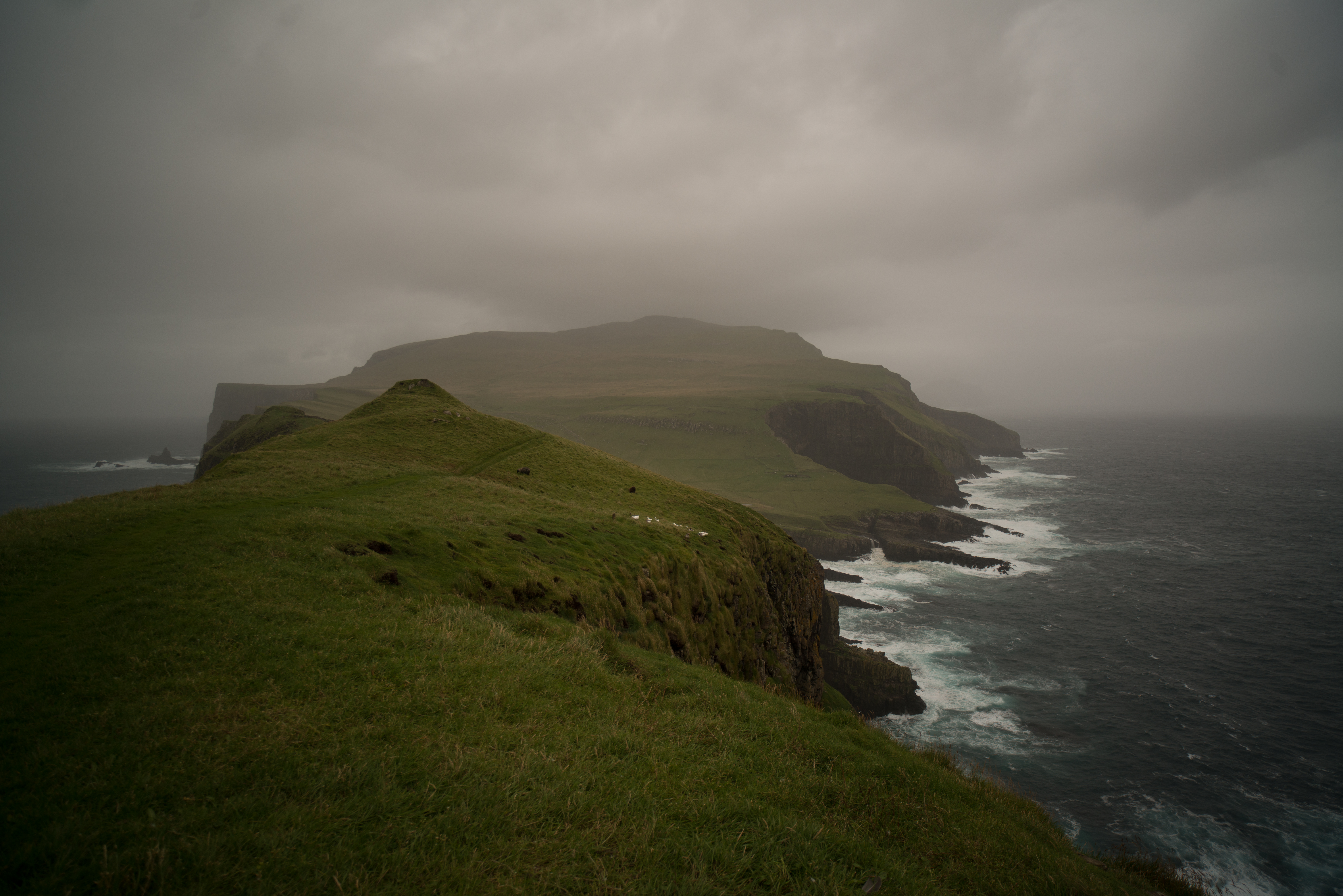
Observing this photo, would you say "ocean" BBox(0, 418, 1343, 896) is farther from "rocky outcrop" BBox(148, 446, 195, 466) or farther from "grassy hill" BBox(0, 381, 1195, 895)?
"rocky outcrop" BBox(148, 446, 195, 466)

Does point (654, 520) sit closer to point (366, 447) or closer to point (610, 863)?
point (366, 447)

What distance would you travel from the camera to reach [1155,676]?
174 ft

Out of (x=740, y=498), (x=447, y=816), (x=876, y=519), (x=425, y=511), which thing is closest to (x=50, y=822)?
(x=447, y=816)

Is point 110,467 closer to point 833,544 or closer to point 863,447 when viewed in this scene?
point 833,544

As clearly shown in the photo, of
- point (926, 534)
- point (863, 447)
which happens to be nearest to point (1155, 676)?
point (926, 534)

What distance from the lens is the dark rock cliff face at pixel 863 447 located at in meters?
146

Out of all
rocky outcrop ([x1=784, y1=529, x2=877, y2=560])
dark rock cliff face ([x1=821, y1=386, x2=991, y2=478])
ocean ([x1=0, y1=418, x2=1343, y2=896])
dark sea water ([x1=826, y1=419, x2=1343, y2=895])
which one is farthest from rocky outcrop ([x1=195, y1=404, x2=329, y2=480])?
dark rock cliff face ([x1=821, y1=386, x2=991, y2=478])

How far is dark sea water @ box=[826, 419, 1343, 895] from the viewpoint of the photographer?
34812 millimetres

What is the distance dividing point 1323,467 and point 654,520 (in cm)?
23530

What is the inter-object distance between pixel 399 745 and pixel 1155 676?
223 ft

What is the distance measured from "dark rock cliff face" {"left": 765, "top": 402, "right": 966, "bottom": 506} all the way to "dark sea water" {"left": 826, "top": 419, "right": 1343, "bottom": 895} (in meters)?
37.0

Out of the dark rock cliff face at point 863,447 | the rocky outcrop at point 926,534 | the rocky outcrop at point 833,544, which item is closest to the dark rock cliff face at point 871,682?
the rocky outcrop at point 926,534

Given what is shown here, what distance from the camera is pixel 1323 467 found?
553ft

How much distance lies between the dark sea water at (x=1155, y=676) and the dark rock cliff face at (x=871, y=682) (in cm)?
130
